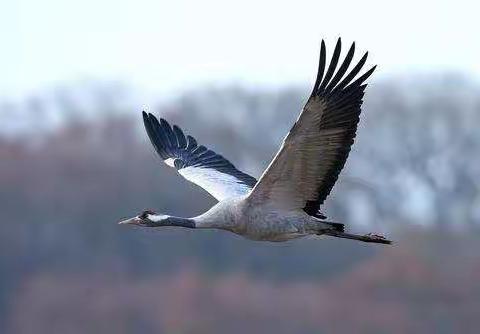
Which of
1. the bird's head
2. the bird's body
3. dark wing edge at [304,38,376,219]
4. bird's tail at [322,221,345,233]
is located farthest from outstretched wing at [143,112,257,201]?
dark wing edge at [304,38,376,219]

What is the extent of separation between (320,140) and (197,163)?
3996mm

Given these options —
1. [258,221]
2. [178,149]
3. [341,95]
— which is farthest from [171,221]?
[178,149]

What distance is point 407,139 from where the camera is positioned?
77312 millimetres

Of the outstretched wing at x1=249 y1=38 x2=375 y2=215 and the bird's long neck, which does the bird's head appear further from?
the outstretched wing at x1=249 y1=38 x2=375 y2=215

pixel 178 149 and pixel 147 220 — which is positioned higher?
pixel 178 149

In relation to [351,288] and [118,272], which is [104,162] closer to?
[118,272]

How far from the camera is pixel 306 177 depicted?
1914 centimetres

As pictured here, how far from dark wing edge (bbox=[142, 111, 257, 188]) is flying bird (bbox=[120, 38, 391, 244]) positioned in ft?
5.48

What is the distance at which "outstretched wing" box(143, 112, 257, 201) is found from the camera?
70.4 feet

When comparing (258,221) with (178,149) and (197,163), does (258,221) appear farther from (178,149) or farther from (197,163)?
(178,149)

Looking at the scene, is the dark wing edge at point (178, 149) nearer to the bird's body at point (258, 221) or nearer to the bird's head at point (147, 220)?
the bird's head at point (147, 220)

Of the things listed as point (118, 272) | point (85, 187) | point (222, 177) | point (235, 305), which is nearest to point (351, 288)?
point (235, 305)

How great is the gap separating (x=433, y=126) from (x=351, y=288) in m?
18.5

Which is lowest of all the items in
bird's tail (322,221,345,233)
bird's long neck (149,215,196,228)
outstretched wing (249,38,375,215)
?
bird's long neck (149,215,196,228)
